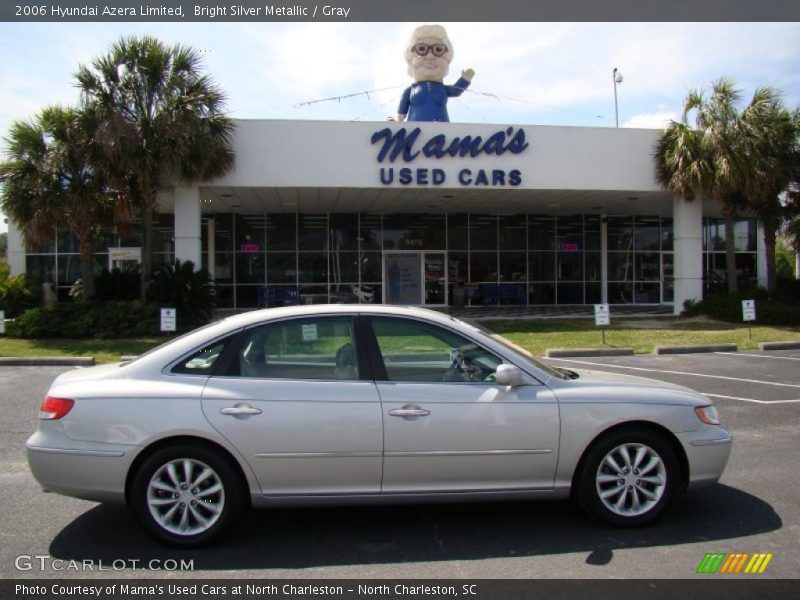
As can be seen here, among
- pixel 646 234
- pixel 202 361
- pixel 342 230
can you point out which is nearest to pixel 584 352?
pixel 202 361

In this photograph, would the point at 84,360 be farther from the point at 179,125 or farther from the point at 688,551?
the point at 688,551

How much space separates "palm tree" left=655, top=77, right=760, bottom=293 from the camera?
740 inches

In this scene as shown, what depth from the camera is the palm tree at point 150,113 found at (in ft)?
53.9

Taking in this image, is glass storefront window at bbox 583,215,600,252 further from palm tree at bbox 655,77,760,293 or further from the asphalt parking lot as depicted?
the asphalt parking lot

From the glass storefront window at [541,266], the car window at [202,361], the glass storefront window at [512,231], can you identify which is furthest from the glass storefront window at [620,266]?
the car window at [202,361]

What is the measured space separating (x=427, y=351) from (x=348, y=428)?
2.81 ft

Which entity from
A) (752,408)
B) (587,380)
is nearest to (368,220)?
(752,408)

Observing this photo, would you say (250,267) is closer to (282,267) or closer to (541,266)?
(282,267)

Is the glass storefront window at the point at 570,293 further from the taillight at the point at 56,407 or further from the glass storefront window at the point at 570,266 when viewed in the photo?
the taillight at the point at 56,407

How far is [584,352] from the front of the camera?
14.2 m

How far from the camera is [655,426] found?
14.6ft

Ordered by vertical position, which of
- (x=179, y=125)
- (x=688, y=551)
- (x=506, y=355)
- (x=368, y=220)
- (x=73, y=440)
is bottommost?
(x=688, y=551)

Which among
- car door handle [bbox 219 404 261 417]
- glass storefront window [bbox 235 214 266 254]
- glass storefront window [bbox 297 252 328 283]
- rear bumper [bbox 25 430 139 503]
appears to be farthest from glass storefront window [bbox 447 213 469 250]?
rear bumper [bbox 25 430 139 503]

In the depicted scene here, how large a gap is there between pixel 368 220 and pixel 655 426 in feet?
70.3
